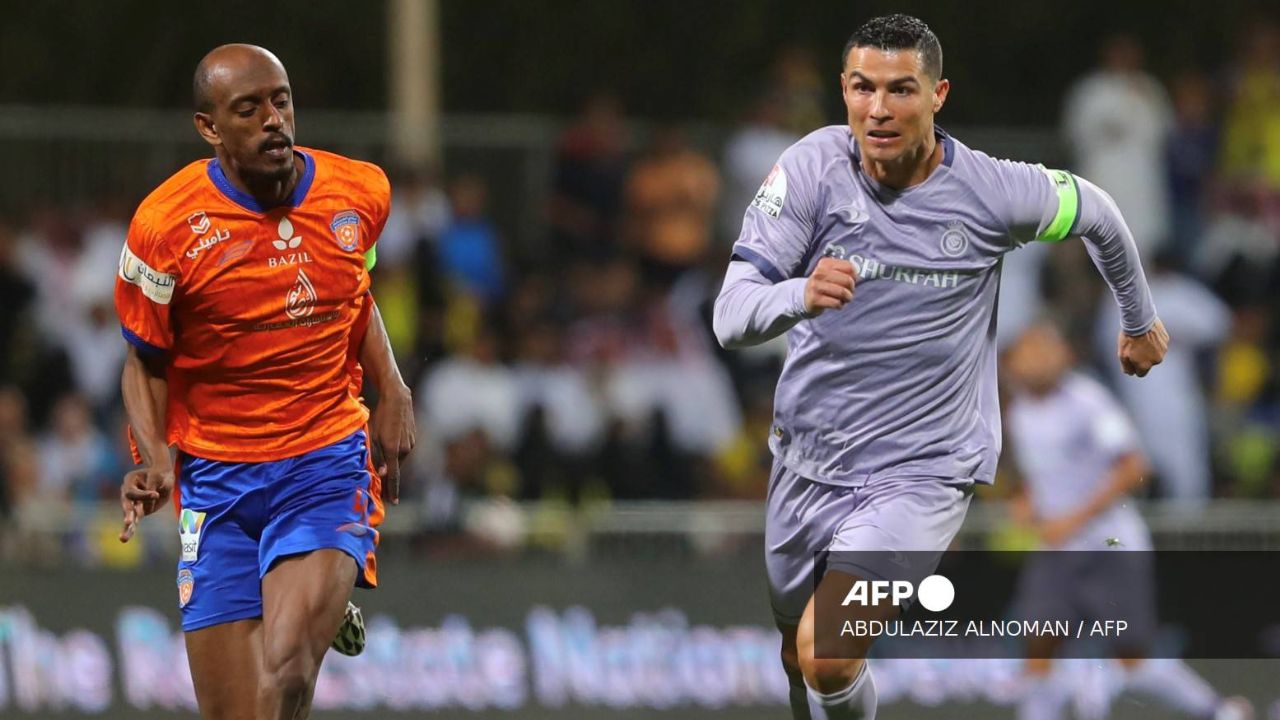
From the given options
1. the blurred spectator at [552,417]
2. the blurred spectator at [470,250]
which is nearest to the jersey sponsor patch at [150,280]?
the blurred spectator at [552,417]

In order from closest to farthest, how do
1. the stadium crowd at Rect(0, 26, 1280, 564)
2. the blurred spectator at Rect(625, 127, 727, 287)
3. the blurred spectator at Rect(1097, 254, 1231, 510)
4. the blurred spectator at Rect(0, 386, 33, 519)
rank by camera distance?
the blurred spectator at Rect(0, 386, 33, 519)
the stadium crowd at Rect(0, 26, 1280, 564)
the blurred spectator at Rect(1097, 254, 1231, 510)
the blurred spectator at Rect(625, 127, 727, 287)

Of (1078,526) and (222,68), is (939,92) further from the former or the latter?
(1078,526)

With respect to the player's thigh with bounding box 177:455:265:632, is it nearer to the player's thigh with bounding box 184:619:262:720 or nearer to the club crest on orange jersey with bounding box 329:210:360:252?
the player's thigh with bounding box 184:619:262:720

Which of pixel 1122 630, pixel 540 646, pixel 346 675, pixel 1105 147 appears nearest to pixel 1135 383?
pixel 1105 147

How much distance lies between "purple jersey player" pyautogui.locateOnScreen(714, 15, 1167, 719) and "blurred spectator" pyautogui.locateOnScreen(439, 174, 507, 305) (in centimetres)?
678

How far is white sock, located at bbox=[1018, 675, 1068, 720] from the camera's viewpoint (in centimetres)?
1068

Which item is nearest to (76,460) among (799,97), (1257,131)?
(799,97)

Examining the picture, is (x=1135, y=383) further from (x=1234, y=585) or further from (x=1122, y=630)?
(x=1122, y=630)

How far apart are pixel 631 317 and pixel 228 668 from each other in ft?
23.6

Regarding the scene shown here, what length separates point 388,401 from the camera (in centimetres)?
683

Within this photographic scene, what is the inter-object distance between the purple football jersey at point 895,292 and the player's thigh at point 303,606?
154 cm

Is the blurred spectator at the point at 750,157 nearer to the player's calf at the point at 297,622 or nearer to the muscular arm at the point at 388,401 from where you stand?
the muscular arm at the point at 388,401

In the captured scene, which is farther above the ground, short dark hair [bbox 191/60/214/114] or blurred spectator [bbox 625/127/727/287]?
short dark hair [bbox 191/60/214/114]

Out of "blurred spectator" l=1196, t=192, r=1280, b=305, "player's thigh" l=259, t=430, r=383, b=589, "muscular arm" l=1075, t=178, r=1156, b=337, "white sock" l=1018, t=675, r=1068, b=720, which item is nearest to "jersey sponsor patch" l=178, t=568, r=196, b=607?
"player's thigh" l=259, t=430, r=383, b=589
